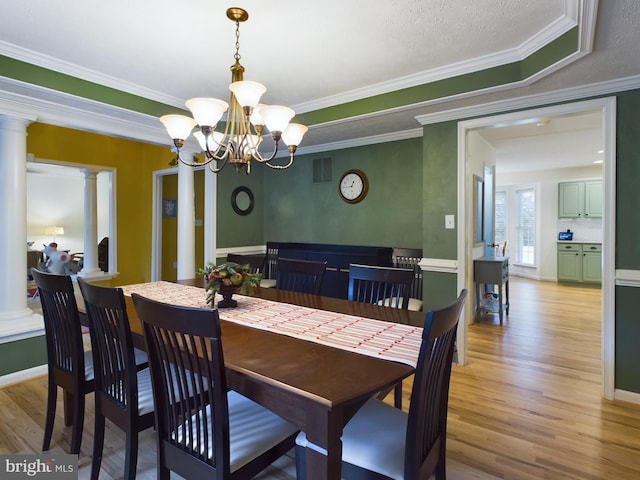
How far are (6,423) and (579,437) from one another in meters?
3.41

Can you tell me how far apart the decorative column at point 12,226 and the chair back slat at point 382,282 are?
2.55 metres

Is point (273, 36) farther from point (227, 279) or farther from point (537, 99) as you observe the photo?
point (537, 99)

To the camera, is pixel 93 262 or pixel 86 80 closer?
pixel 86 80

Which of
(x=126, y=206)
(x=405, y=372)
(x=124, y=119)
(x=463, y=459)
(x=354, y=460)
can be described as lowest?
(x=463, y=459)

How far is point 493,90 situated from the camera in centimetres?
261

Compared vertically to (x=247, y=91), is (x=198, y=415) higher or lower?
lower

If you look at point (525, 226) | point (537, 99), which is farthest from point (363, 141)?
point (525, 226)

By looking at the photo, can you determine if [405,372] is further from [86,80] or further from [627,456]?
[86,80]

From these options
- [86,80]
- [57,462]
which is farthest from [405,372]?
[86,80]

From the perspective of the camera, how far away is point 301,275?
2762 mm

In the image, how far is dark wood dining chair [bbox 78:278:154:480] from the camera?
146 centimetres

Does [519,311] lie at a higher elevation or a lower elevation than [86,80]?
lower

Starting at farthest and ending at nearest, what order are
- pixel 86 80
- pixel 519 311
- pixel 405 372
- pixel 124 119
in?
pixel 519 311, pixel 124 119, pixel 86 80, pixel 405 372

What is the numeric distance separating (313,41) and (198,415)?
218cm
